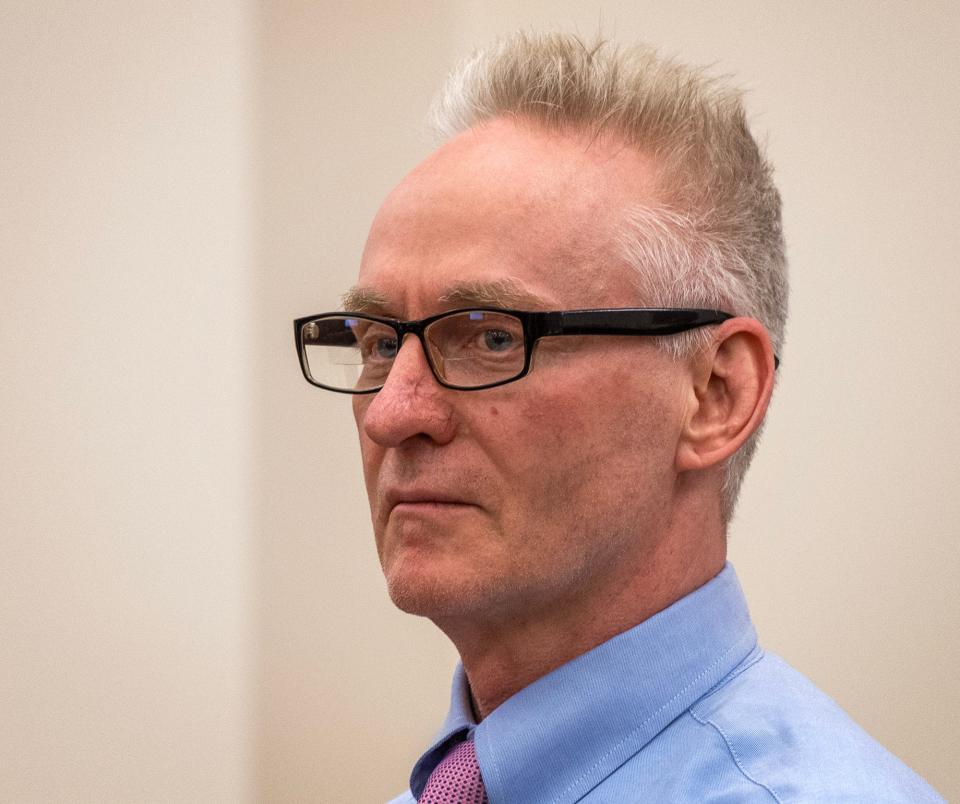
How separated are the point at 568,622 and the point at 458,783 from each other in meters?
0.18

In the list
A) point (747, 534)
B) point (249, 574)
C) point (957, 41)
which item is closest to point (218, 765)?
point (249, 574)

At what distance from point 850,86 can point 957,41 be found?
19 centimetres

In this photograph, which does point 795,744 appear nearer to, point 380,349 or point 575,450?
point 575,450

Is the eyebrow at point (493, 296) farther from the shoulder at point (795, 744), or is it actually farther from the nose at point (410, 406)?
the shoulder at point (795, 744)

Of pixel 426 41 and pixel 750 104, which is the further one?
pixel 426 41

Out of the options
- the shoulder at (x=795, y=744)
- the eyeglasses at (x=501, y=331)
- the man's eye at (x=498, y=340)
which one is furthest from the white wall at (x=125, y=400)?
the shoulder at (x=795, y=744)

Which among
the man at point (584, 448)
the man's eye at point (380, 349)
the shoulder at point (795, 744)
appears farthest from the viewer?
the man's eye at point (380, 349)

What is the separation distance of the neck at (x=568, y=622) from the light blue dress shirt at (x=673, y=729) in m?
0.02

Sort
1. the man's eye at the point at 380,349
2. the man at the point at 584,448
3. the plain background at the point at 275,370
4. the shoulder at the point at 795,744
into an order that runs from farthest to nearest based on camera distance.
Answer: the plain background at the point at 275,370, the man's eye at the point at 380,349, the man at the point at 584,448, the shoulder at the point at 795,744

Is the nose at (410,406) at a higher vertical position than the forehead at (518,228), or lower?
lower

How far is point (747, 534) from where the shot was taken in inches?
83.5

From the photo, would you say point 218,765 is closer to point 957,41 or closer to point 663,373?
point 663,373

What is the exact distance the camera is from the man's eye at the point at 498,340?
3.48 feet

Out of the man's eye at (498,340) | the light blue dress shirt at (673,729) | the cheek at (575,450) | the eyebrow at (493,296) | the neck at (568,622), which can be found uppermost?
the eyebrow at (493,296)
